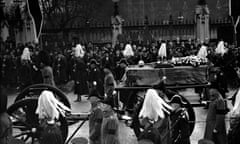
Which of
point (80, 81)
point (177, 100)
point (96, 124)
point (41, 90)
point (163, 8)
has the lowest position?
point (96, 124)

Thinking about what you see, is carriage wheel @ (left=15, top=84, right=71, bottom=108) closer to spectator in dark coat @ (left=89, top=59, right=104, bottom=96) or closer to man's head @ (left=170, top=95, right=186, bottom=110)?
man's head @ (left=170, top=95, right=186, bottom=110)

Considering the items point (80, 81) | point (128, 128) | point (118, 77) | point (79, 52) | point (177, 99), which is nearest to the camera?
point (177, 99)

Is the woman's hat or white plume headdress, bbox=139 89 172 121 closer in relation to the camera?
white plume headdress, bbox=139 89 172 121

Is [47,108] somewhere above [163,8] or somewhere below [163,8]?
below

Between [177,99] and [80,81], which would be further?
[80,81]

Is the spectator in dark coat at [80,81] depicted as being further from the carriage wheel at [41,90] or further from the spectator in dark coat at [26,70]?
the carriage wheel at [41,90]

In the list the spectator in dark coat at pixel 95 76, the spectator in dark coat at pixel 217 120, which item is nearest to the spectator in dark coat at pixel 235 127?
the spectator in dark coat at pixel 217 120

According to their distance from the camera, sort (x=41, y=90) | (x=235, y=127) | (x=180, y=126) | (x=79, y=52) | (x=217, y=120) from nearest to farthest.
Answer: (x=235, y=127)
(x=180, y=126)
(x=217, y=120)
(x=41, y=90)
(x=79, y=52)

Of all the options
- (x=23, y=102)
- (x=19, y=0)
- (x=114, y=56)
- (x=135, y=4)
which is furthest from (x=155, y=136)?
(x=135, y=4)

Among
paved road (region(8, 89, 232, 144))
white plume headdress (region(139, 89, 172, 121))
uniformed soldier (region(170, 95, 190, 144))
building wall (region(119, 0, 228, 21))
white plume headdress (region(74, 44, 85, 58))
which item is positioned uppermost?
building wall (region(119, 0, 228, 21))

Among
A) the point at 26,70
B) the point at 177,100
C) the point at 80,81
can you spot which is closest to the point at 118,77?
the point at 80,81

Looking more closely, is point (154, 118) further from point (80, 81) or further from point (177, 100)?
point (80, 81)

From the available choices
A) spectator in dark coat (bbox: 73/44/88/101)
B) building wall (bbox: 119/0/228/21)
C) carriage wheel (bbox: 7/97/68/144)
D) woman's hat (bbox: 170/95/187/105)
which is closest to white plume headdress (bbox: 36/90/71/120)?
carriage wheel (bbox: 7/97/68/144)

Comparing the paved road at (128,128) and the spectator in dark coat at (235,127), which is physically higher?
the spectator in dark coat at (235,127)
